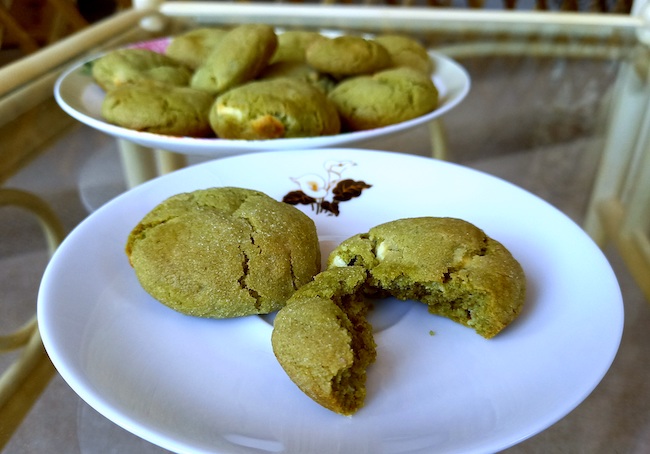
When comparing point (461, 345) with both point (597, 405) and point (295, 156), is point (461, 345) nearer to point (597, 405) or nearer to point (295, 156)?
point (597, 405)

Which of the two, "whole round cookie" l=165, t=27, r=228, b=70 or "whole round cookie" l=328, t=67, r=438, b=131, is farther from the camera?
"whole round cookie" l=165, t=27, r=228, b=70

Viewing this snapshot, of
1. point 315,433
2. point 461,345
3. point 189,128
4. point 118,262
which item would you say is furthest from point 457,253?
point 189,128

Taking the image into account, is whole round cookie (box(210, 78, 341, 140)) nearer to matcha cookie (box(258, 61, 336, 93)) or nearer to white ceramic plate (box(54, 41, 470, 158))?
white ceramic plate (box(54, 41, 470, 158))

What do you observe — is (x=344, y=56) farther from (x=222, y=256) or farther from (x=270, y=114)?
(x=222, y=256)

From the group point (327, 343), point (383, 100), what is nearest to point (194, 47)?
point (383, 100)

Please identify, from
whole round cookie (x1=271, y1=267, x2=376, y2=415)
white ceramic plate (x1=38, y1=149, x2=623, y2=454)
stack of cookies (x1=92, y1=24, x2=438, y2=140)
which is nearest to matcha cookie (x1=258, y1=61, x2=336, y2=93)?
stack of cookies (x1=92, y1=24, x2=438, y2=140)

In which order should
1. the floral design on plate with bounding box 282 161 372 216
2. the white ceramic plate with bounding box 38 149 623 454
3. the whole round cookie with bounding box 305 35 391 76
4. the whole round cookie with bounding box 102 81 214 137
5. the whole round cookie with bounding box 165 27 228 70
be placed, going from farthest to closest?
the whole round cookie with bounding box 165 27 228 70 < the whole round cookie with bounding box 305 35 391 76 < the whole round cookie with bounding box 102 81 214 137 < the floral design on plate with bounding box 282 161 372 216 < the white ceramic plate with bounding box 38 149 623 454
